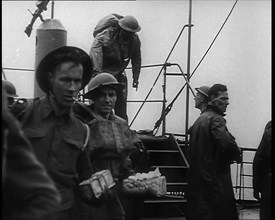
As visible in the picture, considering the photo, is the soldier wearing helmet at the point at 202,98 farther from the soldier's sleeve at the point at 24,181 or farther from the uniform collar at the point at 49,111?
the soldier's sleeve at the point at 24,181

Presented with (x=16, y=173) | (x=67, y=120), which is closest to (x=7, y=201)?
(x=16, y=173)

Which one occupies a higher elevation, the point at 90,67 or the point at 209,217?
the point at 90,67

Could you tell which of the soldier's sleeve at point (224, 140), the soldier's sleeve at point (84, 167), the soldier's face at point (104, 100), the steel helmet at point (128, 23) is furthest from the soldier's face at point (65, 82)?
the steel helmet at point (128, 23)

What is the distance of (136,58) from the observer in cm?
1252

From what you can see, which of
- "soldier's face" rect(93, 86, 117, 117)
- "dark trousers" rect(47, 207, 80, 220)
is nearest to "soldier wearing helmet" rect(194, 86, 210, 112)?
"soldier's face" rect(93, 86, 117, 117)

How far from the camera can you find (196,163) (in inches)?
379

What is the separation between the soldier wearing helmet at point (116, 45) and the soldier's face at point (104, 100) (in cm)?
364

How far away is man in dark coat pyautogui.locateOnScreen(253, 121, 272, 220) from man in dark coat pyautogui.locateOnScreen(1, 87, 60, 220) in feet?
16.4

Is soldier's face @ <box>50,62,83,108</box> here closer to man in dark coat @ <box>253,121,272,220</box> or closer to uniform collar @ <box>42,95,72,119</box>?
uniform collar @ <box>42,95,72,119</box>

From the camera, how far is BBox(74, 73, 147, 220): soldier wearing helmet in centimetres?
717

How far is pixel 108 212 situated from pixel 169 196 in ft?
14.5

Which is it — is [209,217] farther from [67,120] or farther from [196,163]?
[67,120]

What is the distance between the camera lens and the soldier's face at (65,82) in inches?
244

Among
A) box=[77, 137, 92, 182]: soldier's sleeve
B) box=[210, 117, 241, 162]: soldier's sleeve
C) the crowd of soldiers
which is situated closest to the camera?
the crowd of soldiers
